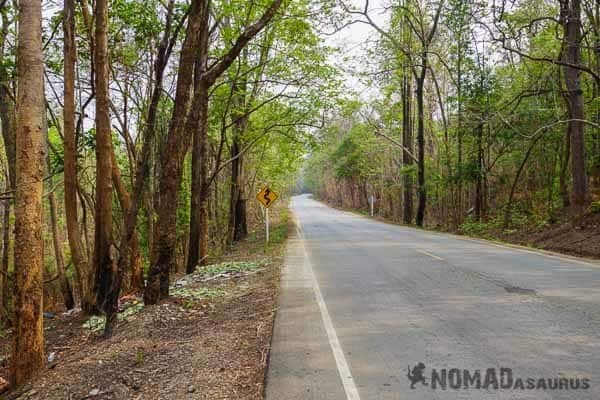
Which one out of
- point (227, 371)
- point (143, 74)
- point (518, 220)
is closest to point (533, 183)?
point (518, 220)

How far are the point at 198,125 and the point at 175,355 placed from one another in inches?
337

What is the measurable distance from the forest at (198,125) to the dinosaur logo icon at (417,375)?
17.0 ft

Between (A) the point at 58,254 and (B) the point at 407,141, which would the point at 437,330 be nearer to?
(A) the point at 58,254

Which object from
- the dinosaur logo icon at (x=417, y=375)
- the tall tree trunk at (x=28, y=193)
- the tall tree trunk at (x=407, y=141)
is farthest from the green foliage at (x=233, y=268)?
the tall tree trunk at (x=407, y=141)

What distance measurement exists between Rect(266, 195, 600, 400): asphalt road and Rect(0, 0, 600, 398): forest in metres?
3.53

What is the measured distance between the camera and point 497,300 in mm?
7285

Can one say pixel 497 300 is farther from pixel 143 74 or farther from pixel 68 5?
pixel 143 74

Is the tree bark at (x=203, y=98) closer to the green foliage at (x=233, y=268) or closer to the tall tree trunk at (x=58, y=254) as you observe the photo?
the green foliage at (x=233, y=268)

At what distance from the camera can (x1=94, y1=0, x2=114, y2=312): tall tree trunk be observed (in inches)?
344

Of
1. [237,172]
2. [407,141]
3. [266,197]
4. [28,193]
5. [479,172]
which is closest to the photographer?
[28,193]

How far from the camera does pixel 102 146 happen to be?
342 inches

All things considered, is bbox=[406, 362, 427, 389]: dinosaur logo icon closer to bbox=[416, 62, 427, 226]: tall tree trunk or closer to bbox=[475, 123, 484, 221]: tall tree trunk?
bbox=[475, 123, 484, 221]: tall tree trunk

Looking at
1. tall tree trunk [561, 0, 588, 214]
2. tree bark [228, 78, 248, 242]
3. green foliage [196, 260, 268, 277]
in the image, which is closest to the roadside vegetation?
tall tree trunk [561, 0, 588, 214]

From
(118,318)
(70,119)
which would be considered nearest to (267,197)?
(70,119)
